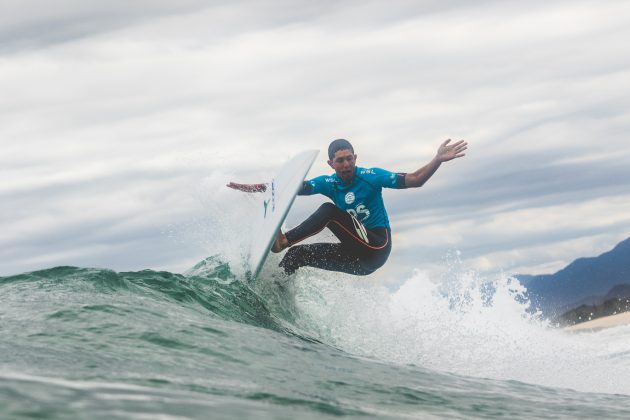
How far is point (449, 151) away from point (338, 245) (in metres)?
1.83

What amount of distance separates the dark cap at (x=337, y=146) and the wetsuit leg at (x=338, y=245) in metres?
0.65

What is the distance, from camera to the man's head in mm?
10133

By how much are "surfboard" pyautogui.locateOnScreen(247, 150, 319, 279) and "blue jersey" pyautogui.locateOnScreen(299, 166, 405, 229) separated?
1.51 feet

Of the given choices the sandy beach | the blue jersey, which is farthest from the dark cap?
the sandy beach

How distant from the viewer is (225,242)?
11508 millimetres

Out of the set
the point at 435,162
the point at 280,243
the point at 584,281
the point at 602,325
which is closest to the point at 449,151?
the point at 435,162

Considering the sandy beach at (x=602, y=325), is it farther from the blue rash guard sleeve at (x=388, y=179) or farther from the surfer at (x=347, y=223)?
the blue rash guard sleeve at (x=388, y=179)

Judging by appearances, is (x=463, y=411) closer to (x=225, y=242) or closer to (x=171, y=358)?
(x=171, y=358)

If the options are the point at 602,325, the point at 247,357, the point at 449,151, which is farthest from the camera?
the point at 602,325

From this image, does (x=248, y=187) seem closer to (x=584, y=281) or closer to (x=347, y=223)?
(x=347, y=223)

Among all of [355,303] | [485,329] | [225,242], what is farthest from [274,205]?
[485,329]

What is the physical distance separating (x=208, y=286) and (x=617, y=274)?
103010mm

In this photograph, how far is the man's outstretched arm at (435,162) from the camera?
9.49 meters

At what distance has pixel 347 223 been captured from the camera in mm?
10227
